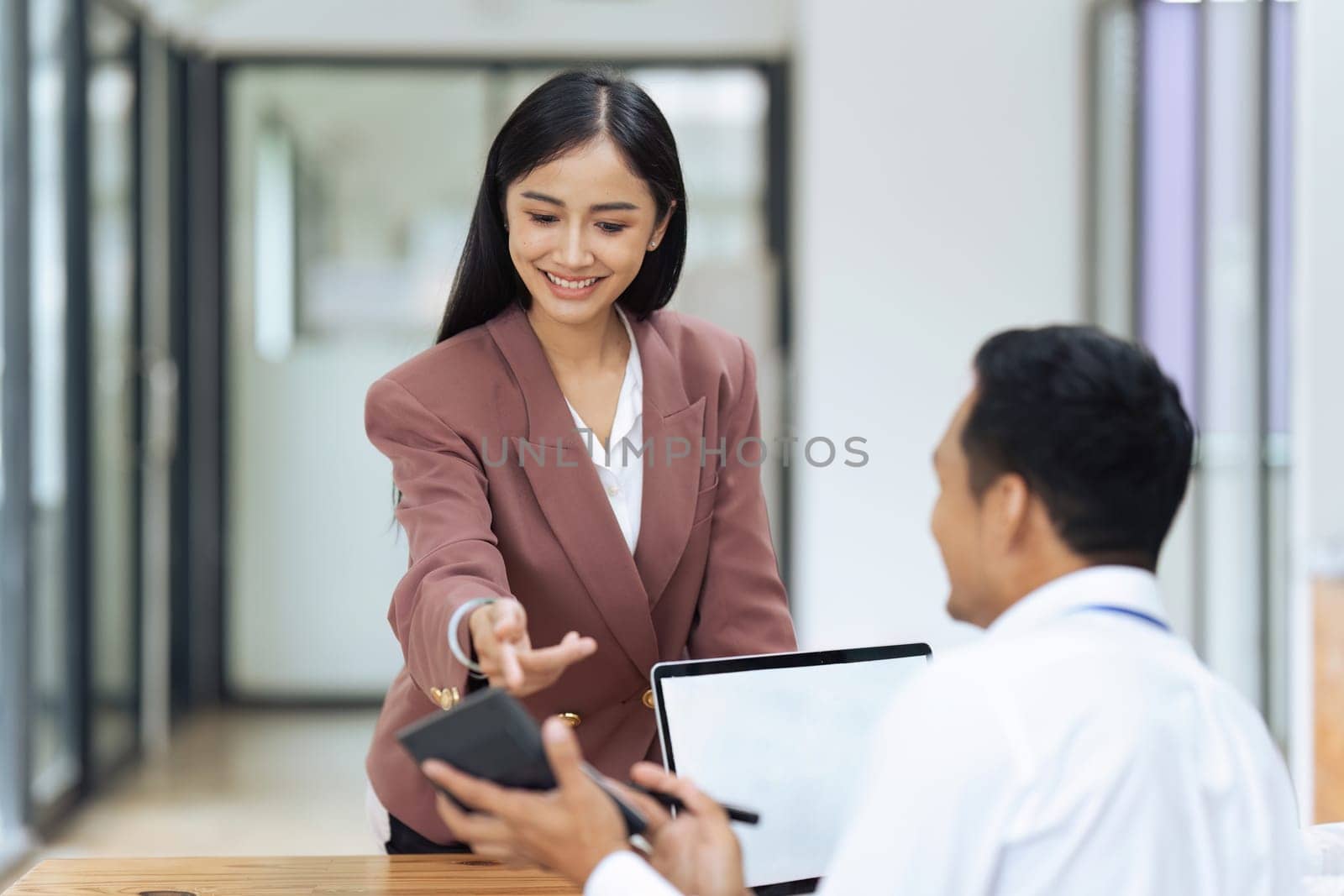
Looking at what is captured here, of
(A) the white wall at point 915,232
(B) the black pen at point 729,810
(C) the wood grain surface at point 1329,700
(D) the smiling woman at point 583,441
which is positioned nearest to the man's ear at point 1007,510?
(B) the black pen at point 729,810

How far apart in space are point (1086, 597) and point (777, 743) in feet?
1.38

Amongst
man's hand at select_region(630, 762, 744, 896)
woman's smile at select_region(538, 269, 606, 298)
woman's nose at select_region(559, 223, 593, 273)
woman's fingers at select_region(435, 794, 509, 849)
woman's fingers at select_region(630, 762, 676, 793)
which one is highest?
woman's nose at select_region(559, 223, 593, 273)

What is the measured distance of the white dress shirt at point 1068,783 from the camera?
2.70 ft

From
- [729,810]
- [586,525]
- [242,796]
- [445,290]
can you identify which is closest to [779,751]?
[729,810]

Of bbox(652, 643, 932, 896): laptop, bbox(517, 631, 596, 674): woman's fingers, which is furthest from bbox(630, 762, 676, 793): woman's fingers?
bbox(652, 643, 932, 896): laptop

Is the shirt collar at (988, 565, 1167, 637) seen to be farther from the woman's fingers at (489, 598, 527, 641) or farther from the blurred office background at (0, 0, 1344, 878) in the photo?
the blurred office background at (0, 0, 1344, 878)

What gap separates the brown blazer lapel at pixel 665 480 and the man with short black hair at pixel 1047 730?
50cm

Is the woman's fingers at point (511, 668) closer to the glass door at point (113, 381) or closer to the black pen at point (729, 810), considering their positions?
the black pen at point (729, 810)

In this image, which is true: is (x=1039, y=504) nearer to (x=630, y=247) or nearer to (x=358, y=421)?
(x=630, y=247)

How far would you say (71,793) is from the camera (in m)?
4.12

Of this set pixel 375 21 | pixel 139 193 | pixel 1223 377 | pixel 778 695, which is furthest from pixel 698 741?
pixel 375 21

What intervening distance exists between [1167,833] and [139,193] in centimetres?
464

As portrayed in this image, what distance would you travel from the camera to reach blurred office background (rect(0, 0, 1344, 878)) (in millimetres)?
3516

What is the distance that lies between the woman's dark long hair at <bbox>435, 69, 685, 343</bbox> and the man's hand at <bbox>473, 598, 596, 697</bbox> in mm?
473
